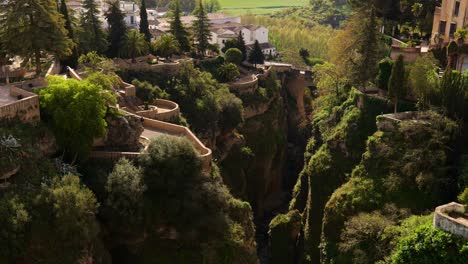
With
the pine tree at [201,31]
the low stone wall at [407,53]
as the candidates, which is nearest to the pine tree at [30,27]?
the pine tree at [201,31]

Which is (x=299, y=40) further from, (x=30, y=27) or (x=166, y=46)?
(x=30, y=27)

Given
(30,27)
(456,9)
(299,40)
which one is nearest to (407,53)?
(456,9)

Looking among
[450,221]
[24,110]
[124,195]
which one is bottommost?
[124,195]

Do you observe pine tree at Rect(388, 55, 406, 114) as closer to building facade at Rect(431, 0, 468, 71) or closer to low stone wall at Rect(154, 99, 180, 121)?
building facade at Rect(431, 0, 468, 71)

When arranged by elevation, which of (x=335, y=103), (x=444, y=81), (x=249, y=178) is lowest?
(x=249, y=178)

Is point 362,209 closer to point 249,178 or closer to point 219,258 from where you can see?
point 219,258

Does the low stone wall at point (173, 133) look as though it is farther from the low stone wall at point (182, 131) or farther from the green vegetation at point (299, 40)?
the green vegetation at point (299, 40)

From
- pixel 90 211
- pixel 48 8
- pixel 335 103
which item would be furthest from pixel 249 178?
pixel 90 211
